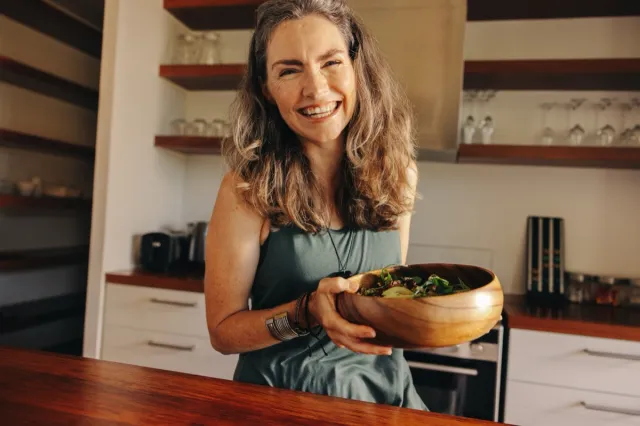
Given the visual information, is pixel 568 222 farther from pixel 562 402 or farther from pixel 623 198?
pixel 562 402

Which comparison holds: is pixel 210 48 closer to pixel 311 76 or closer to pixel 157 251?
pixel 157 251

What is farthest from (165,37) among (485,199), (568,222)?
(568,222)

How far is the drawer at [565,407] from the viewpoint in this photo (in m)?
1.59

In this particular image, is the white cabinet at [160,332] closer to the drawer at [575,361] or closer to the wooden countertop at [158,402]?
the drawer at [575,361]

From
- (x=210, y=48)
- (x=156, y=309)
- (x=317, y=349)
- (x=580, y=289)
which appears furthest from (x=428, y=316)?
(x=210, y=48)

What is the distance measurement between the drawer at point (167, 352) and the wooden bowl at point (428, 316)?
4.57 ft

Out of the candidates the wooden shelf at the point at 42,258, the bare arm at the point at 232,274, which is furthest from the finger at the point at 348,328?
the wooden shelf at the point at 42,258

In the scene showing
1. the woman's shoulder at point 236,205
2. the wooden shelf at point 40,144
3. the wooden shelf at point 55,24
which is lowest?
the woman's shoulder at point 236,205

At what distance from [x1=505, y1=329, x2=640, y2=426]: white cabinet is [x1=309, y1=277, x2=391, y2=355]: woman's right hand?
1.21 metres

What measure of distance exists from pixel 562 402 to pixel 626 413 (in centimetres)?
19

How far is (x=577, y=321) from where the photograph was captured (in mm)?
1631

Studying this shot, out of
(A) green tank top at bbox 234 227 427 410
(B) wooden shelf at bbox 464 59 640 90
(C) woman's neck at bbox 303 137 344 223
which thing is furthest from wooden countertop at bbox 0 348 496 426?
(B) wooden shelf at bbox 464 59 640 90

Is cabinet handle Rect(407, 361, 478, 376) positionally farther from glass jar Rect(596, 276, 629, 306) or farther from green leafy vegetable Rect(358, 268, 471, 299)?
green leafy vegetable Rect(358, 268, 471, 299)

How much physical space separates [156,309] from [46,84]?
55.6 inches
